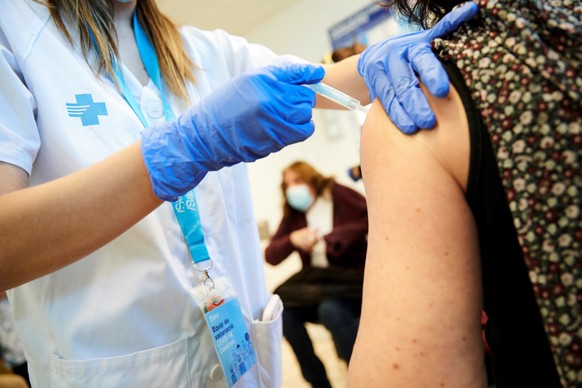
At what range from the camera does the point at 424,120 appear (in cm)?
60

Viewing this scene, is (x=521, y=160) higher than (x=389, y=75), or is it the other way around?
(x=389, y=75)

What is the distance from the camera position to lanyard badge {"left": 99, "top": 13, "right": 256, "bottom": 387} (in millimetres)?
892

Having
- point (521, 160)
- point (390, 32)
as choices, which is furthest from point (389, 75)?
point (390, 32)

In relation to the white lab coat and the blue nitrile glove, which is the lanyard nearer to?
the white lab coat

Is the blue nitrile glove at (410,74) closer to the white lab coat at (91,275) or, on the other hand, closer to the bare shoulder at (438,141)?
the bare shoulder at (438,141)

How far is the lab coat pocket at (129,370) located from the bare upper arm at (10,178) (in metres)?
0.36

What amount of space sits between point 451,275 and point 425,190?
4.7 inches

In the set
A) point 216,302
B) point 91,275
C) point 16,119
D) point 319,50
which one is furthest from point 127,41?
point 319,50

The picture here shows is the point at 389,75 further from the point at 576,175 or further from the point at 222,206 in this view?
the point at 222,206

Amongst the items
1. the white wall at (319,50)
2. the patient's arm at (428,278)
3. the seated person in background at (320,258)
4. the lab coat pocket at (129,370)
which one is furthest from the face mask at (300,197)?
the patient's arm at (428,278)

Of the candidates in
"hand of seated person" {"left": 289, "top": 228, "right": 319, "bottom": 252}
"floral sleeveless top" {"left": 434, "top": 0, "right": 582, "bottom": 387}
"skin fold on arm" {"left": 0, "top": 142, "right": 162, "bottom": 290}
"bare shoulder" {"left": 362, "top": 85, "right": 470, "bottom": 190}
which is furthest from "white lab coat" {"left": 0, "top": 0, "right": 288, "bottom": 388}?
"hand of seated person" {"left": 289, "top": 228, "right": 319, "bottom": 252}

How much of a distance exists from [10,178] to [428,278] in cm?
73

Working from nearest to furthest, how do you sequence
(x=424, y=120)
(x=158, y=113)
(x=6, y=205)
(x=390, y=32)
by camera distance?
(x=424, y=120), (x=6, y=205), (x=158, y=113), (x=390, y=32)

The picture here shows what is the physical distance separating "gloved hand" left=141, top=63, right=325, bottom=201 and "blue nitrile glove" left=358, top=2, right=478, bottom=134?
0.16 metres
